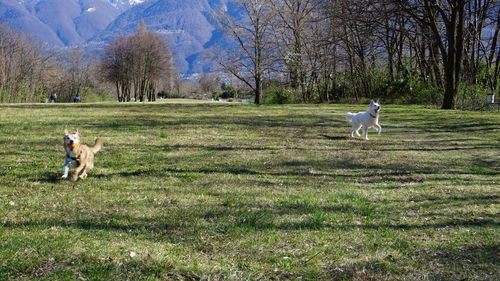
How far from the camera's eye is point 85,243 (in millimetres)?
4469

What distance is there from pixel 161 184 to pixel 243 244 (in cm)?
318

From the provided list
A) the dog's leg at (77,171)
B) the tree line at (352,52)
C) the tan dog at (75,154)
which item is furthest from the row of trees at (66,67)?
the dog's leg at (77,171)

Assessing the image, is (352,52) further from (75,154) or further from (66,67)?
(66,67)

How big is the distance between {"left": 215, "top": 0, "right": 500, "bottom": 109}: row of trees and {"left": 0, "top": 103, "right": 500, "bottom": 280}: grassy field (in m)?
25.9

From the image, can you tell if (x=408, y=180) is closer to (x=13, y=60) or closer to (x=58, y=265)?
(x=58, y=265)

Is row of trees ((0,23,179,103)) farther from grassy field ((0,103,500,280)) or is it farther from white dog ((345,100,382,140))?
grassy field ((0,103,500,280))

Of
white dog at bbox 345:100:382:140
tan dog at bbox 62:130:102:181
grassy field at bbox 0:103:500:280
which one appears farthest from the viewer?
white dog at bbox 345:100:382:140

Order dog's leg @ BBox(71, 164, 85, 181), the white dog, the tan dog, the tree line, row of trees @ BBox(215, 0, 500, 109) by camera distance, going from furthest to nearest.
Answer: row of trees @ BBox(215, 0, 500, 109)
the tree line
the white dog
dog's leg @ BBox(71, 164, 85, 181)
the tan dog

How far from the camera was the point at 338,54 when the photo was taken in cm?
4375

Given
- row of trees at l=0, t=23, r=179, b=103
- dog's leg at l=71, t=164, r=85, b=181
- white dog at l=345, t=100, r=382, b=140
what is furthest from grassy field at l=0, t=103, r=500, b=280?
row of trees at l=0, t=23, r=179, b=103

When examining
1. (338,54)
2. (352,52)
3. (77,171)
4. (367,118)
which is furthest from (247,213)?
(338,54)

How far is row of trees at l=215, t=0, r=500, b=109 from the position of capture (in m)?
36.0

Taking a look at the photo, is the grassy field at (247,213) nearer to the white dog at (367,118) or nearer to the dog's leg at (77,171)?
the dog's leg at (77,171)

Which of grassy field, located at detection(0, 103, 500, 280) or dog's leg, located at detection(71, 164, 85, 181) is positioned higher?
dog's leg, located at detection(71, 164, 85, 181)
